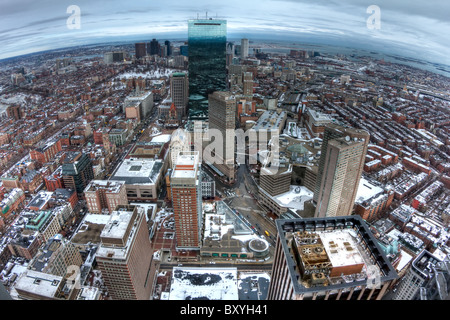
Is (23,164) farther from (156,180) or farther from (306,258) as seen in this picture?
(306,258)

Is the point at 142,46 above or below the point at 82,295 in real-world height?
above

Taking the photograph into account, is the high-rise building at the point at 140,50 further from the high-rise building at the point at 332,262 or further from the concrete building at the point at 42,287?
the high-rise building at the point at 332,262

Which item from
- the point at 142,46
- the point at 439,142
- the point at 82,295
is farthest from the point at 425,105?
the point at 142,46

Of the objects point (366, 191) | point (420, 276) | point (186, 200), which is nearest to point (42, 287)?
point (186, 200)

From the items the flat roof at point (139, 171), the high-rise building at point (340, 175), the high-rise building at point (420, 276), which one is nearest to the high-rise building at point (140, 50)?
the flat roof at point (139, 171)
